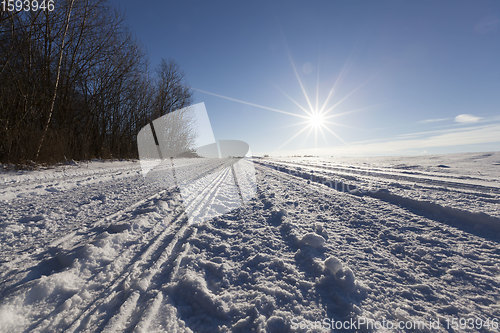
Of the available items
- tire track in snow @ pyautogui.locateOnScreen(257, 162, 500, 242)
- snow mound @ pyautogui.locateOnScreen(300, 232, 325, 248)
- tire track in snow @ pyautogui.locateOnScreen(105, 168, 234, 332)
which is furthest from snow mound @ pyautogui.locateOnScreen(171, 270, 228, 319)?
tire track in snow @ pyautogui.locateOnScreen(257, 162, 500, 242)

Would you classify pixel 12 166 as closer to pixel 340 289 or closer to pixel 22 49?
pixel 22 49

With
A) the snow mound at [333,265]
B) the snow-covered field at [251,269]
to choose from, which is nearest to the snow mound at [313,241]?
the snow-covered field at [251,269]

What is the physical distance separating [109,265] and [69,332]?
0.66m

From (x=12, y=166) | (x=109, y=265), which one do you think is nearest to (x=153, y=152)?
(x=12, y=166)

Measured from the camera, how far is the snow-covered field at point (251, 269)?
1.23m

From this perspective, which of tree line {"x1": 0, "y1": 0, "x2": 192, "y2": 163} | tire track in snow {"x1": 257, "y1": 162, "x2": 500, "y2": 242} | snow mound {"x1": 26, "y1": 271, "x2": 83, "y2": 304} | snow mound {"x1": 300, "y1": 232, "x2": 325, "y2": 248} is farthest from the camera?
tree line {"x1": 0, "y1": 0, "x2": 192, "y2": 163}

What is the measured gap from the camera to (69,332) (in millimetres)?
1121

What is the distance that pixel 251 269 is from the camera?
1.74 metres

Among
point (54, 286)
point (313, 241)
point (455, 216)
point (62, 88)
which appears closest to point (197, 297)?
point (54, 286)

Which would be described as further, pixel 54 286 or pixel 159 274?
pixel 159 274

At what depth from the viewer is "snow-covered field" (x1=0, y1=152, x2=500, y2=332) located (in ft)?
4.03

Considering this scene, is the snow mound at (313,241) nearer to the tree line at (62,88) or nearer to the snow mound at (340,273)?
the snow mound at (340,273)

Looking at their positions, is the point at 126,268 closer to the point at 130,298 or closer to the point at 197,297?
the point at 130,298

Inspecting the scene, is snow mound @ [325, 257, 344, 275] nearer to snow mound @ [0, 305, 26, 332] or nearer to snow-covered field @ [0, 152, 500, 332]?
snow-covered field @ [0, 152, 500, 332]
